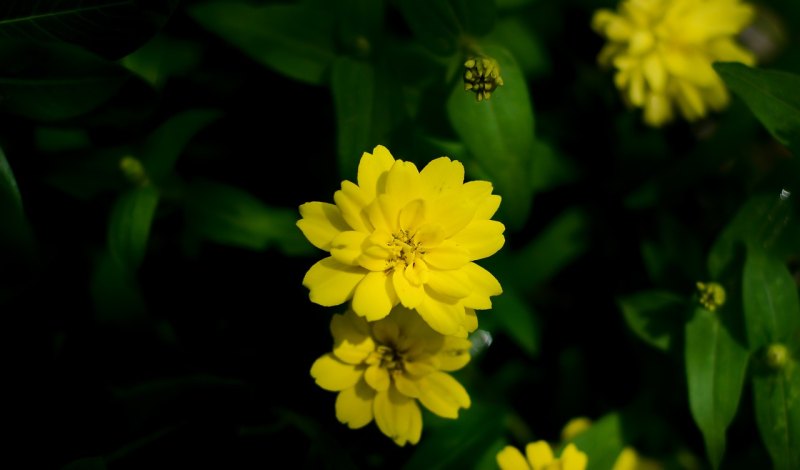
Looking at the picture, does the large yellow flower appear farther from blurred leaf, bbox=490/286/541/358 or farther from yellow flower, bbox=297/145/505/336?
blurred leaf, bbox=490/286/541/358

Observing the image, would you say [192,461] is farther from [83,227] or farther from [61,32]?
[61,32]

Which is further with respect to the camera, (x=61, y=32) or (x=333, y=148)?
(x=333, y=148)

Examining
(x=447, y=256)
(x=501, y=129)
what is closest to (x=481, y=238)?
(x=447, y=256)

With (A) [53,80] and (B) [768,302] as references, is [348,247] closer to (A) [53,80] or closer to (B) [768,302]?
(A) [53,80]

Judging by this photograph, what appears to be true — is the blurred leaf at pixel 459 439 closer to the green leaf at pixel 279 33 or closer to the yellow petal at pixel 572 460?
the yellow petal at pixel 572 460

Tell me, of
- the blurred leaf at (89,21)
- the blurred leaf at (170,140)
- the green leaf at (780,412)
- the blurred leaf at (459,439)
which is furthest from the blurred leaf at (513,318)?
the blurred leaf at (89,21)

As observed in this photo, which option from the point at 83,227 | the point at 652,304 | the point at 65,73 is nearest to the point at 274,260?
the point at 83,227

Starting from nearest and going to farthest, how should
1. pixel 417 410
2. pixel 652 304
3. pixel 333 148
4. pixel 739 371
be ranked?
pixel 417 410, pixel 739 371, pixel 652 304, pixel 333 148

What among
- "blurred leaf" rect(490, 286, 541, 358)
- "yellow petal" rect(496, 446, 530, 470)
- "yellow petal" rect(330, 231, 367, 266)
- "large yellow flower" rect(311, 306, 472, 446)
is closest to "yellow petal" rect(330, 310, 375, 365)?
"large yellow flower" rect(311, 306, 472, 446)
